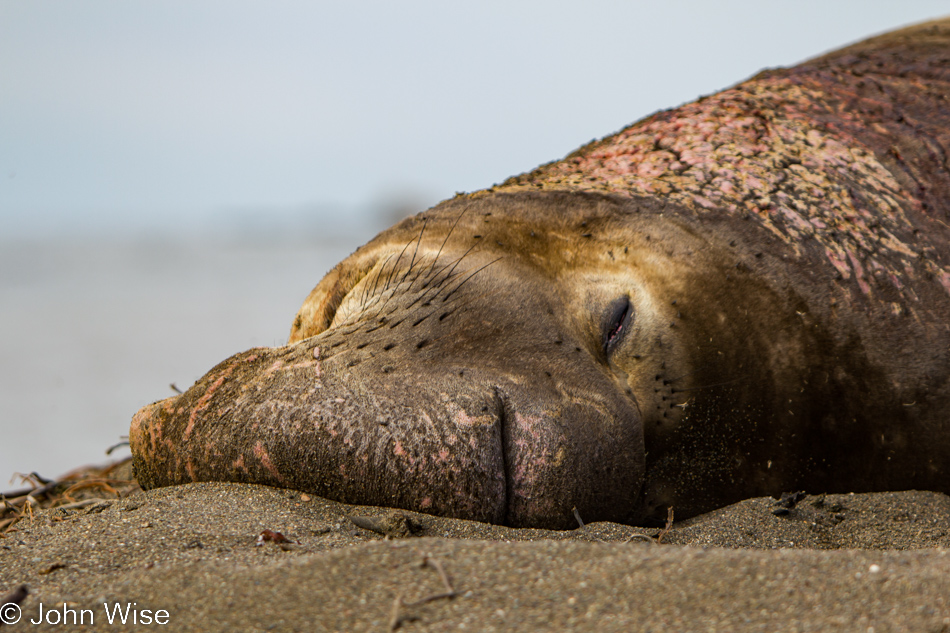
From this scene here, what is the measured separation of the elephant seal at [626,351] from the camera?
2.37m

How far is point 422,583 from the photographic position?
162 cm

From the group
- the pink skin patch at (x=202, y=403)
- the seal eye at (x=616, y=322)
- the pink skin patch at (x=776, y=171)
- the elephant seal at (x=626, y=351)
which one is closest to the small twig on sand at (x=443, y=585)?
the elephant seal at (x=626, y=351)

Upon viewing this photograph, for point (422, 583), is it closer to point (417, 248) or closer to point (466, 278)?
point (466, 278)

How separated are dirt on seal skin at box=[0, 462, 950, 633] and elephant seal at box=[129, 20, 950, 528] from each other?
31 centimetres

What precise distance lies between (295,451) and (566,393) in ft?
2.50

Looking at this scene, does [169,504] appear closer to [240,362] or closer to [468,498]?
[240,362]

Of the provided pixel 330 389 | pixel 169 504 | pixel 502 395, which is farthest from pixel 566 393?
pixel 169 504

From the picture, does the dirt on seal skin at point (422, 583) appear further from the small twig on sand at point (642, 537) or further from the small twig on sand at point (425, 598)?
the small twig on sand at point (642, 537)

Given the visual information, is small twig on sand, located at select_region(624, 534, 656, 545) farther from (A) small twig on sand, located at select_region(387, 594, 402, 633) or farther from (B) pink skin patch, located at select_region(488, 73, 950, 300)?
(B) pink skin patch, located at select_region(488, 73, 950, 300)

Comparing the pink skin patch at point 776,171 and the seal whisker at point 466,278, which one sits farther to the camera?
the pink skin patch at point 776,171

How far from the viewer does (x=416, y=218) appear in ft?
10.5

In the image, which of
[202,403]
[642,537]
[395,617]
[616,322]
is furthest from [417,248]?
[395,617]

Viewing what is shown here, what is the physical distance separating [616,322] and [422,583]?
1.41m

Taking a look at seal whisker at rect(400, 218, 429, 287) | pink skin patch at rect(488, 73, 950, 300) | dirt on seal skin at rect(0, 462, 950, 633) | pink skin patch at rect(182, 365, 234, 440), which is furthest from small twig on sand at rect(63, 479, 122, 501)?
pink skin patch at rect(488, 73, 950, 300)
